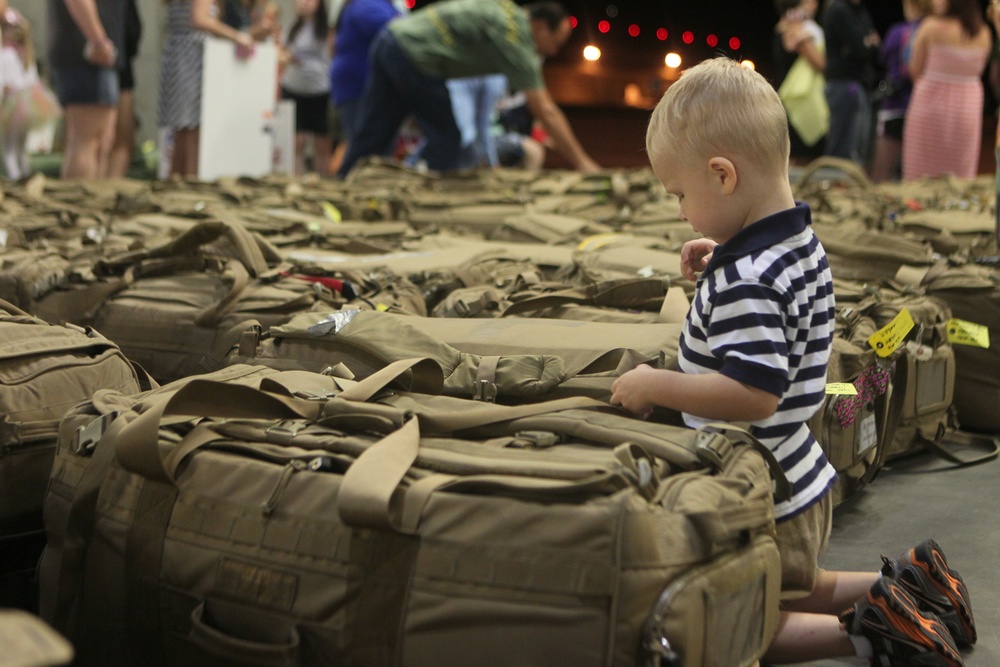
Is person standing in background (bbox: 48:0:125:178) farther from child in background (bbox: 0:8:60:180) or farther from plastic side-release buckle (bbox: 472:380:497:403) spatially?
plastic side-release buckle (bbox: 472:380:497:403)

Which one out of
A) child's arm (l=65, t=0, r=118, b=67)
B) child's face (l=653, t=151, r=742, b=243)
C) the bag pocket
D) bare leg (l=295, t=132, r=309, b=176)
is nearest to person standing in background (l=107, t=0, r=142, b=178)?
child's arm (l=65, t=0, r=118, b=67)

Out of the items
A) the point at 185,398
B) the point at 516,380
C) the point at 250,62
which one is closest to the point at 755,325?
the point at 516,380

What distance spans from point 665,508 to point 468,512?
275 mm

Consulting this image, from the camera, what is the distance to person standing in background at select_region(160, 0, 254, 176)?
7.79 metres

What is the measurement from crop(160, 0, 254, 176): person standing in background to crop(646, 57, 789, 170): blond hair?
6.59 metres

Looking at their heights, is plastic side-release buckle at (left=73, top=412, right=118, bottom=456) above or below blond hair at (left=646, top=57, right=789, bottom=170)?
below

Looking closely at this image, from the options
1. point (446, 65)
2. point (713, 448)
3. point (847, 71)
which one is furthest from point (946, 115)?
point (713, 448)

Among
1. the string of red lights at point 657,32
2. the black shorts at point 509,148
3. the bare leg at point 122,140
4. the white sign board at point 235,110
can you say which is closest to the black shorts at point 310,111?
the white sign board at point 235,110

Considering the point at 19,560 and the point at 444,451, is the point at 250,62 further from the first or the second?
the point at 444,451

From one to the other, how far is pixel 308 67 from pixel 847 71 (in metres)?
4.58

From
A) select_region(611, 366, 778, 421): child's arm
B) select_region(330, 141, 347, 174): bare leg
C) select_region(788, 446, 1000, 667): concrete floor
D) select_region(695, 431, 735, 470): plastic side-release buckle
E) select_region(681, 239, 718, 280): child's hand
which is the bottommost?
select_region(788, 446, 1000, 667): concrete floor

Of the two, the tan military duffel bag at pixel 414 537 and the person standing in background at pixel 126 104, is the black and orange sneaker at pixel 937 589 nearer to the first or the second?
the tan military duffel bag at pixel 414 537

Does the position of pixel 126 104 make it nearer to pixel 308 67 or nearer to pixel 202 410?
pixel 308 67

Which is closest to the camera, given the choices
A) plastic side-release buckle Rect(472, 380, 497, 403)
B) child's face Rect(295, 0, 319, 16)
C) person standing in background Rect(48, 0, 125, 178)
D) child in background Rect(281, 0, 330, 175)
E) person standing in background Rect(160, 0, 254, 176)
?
plastic side-release buckle Rect(472, 380, 497, 403)
